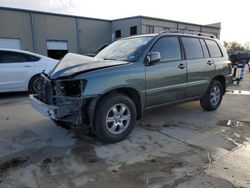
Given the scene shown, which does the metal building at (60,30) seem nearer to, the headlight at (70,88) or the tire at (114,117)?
the tire at (114,117)

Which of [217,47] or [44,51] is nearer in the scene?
[217,47]

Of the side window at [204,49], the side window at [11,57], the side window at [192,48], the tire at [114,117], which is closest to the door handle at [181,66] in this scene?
the side window at [192,48]

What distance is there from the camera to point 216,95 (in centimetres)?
624

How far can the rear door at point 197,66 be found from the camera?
17.2 feet

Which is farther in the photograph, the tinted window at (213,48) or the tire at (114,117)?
the tinted window at (213,48)

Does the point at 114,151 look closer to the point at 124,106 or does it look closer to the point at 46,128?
the point at 124,106

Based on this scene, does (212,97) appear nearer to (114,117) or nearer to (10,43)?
(114,117)

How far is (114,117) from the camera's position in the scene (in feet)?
13.2

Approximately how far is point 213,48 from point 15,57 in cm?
599

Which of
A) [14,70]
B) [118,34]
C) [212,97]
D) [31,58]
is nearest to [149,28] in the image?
[118,34]

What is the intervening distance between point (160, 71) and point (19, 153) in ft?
8.98

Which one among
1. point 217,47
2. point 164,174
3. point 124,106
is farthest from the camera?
point 217,47

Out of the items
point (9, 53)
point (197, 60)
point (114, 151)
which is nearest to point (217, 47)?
point (197, 60)

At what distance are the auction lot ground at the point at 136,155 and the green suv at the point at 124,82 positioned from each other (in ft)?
1.28
